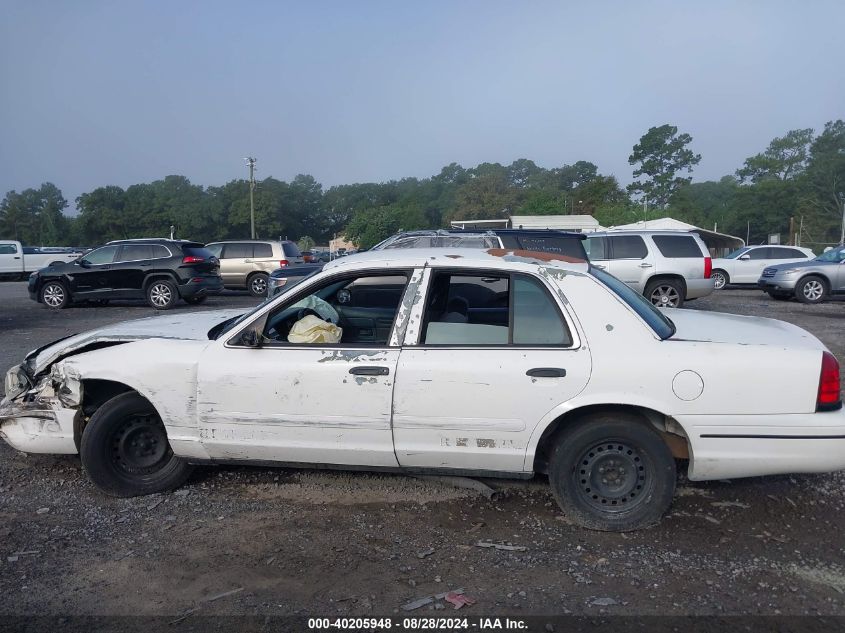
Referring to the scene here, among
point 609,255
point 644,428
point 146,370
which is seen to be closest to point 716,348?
point 644,428

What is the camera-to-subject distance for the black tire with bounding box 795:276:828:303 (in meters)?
16.4

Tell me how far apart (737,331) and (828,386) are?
0.65 metres

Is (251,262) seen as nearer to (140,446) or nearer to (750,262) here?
(750,262)

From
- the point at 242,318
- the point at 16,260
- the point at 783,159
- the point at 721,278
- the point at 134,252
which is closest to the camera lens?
the point at 242,318

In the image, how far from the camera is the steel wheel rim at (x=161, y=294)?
608 inches

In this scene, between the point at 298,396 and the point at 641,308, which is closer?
the point at 298,396

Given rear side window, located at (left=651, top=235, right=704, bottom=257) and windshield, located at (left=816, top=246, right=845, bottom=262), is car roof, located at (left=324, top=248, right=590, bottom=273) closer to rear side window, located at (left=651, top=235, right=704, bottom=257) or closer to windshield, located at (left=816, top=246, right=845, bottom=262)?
rear side window, located at (left=651, top=235, right=704, bottom=257)

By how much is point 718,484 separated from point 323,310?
2.98 m

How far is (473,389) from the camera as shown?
152 inches

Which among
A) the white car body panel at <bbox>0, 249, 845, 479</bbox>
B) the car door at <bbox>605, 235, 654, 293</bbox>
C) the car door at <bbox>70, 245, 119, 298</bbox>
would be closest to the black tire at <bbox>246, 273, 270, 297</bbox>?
the car door at <bbox>70, 245, 119, 298</bbox>

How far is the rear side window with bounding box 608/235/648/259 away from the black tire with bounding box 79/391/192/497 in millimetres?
11336

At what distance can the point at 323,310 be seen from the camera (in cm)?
496

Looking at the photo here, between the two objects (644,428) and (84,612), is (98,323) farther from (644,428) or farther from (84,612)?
(644,428)

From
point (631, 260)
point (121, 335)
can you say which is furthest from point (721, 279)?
point (121, 335)
